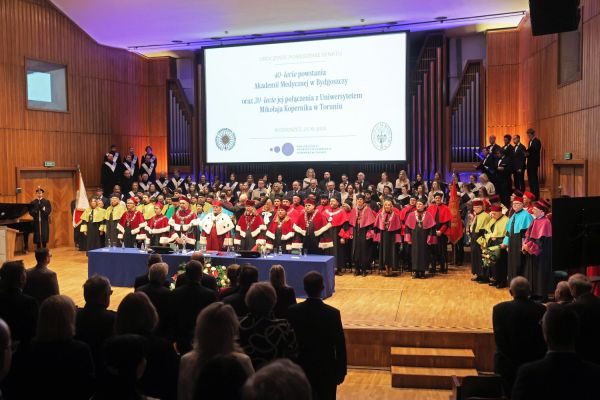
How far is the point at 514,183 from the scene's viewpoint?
1467cm

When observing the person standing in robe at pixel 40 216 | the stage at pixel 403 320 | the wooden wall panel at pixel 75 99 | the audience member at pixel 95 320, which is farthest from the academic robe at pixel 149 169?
the audience member at pixel 95 320

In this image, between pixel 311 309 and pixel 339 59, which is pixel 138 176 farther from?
pixel 311 309

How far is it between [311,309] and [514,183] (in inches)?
450

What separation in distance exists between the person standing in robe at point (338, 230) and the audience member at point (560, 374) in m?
9.51

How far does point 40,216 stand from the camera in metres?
15.9

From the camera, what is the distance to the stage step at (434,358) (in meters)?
7.92

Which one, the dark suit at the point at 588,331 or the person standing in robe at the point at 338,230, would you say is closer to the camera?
the dark suit at the point at 588,331

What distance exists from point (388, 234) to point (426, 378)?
507 cm

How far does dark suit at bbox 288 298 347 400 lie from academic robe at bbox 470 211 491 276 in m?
7.64

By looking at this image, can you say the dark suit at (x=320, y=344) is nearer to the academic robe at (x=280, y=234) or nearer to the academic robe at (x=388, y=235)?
the academic robe at (x=280, y=234)

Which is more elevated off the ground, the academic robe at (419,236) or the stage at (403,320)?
the academic robe at (419,236)

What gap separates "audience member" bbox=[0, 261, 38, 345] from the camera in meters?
4.71

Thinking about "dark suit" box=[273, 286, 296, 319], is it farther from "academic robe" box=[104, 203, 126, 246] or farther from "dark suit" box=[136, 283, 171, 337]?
"academic robe" box=[104, 203, 126, 246]

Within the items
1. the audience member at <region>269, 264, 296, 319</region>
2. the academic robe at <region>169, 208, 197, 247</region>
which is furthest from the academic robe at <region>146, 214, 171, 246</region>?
the audience member at <region>269, 264, 296, 319</region>
